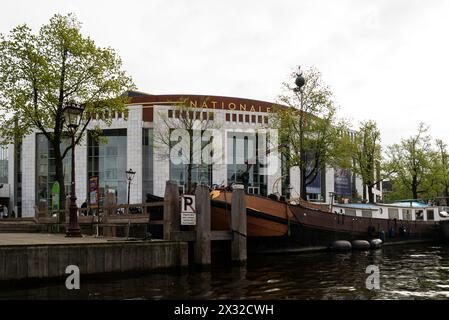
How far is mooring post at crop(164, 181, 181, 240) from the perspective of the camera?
49.4ft

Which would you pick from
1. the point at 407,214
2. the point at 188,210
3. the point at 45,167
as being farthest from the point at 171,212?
the point at 45,167

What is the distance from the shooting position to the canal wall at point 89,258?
11.4 meters

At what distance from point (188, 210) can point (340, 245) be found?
1102cm

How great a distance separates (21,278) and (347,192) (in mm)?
65009

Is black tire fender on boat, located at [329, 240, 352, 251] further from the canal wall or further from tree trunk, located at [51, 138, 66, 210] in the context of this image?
tree trunk, located at [51, 138, 66, 210]

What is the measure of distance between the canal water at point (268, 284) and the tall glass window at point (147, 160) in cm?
4159

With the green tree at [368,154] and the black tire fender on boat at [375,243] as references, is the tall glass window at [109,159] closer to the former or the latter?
the green tree at [368,154]

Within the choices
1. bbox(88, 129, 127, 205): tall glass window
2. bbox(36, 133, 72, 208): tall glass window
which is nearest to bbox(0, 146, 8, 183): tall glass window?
bbox(36, 133, 72, 208): tall glass window

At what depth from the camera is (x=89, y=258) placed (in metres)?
12.5

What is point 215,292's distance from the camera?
11312 millimetres

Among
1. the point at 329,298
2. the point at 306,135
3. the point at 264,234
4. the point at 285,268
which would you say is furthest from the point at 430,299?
the point at 306,135

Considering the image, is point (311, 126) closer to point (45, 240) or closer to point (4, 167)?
point (45, 240)

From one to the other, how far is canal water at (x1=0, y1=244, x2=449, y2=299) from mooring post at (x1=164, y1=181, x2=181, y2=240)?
4.60 ft

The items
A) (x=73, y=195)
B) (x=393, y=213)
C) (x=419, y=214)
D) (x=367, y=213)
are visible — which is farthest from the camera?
(x=419, y=214)
